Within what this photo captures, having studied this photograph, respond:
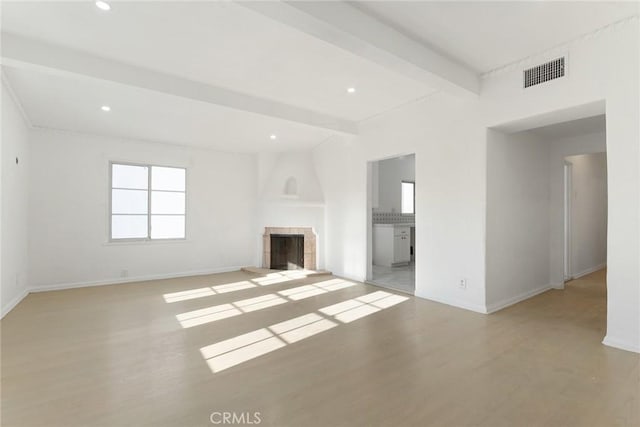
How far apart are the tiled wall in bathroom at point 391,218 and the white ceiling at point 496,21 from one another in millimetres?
5028

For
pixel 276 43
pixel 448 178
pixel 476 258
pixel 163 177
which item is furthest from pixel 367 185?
pixel 163 177

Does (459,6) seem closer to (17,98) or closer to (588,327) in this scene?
(588,327)

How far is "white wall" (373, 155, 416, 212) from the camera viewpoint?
8.33 m

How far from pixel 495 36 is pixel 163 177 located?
591 cm

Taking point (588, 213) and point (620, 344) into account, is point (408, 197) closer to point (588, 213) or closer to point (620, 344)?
point (588, 213)

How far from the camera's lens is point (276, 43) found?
2.99 metres

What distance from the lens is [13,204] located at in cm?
414

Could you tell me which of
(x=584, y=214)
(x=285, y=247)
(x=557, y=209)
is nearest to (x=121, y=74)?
(x=285, y=247)

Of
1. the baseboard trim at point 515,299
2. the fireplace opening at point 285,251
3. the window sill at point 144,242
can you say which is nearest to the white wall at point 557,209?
the baseboard trim at point 515,299

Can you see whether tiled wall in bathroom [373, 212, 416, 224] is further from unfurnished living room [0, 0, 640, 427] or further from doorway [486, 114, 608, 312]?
doorway [486, 114, 608, 312]

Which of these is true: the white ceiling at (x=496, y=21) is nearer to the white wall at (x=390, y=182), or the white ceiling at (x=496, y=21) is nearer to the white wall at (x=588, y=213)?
the white wall at (x=588, y=213)

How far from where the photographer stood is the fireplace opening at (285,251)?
7043mm

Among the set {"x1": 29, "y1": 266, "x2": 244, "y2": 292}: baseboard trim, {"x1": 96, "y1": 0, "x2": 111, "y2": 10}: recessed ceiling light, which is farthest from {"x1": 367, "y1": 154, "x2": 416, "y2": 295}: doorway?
{"x1": 96, "y1": 0, "x2": 111, "y2": 10}: recessed ceiling light

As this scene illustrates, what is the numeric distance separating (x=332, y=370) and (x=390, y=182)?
671 centimetres
